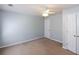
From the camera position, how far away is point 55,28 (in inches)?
90.0

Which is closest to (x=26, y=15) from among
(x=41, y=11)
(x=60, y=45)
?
(x=41, y=11)

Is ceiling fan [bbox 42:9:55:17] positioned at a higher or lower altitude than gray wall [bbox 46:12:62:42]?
higher

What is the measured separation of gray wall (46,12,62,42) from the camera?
83.7 inches

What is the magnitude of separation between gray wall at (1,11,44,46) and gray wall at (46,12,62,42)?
0.28m

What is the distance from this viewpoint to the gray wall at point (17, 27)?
1.85 meters

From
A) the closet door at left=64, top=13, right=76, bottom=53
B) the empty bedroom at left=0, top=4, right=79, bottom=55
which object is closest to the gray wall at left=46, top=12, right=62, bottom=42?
the empty bedroom at left=0, top=4, right=79, bottom=55

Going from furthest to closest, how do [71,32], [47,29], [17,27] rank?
[71,32]
[47,29]
[17,27]

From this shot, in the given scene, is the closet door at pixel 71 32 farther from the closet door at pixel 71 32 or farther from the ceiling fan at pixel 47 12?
the ceiling fan at pixel 47 12

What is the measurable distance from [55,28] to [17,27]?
3.26 ft

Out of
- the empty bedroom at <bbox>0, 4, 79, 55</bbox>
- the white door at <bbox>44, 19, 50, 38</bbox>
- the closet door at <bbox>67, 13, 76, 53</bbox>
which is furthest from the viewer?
the closet door at <bbox>67, 13, 76, 53</bbox>

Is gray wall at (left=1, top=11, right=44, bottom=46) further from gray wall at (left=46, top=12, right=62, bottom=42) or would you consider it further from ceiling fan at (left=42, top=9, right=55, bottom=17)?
gray wall at (left=46, top=12, right=62, bottom=42)

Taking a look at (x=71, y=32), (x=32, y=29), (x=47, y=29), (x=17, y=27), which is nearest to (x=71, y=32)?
(x=71, y=32)

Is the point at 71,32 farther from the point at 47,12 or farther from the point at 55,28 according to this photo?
the point at 47,12

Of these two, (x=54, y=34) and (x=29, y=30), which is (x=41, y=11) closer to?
(x=29, y=30)
